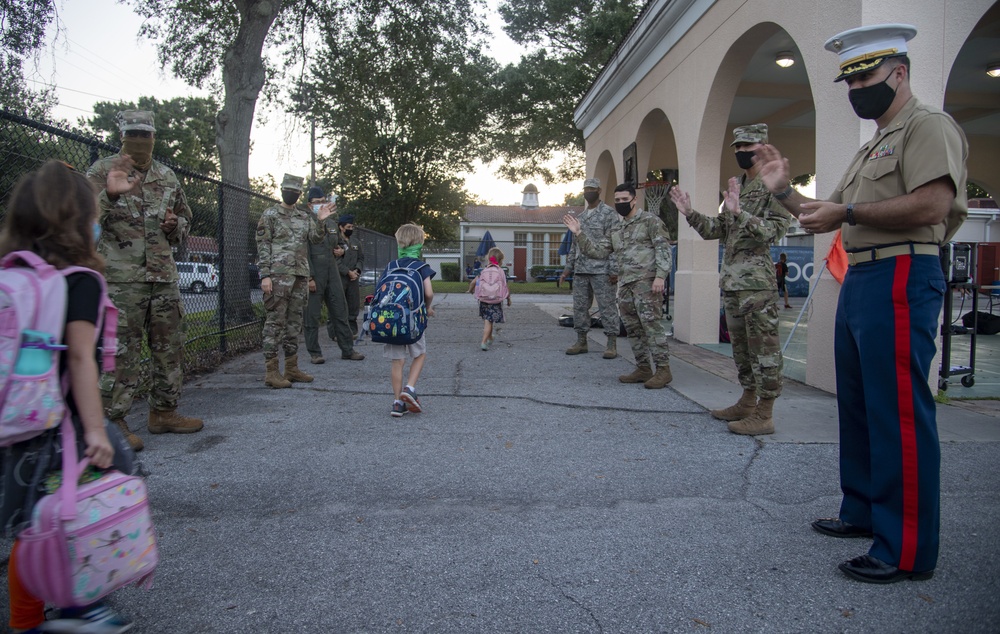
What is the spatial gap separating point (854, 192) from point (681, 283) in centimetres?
710

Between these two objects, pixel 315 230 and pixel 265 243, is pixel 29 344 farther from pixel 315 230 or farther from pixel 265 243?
pixel 315 230

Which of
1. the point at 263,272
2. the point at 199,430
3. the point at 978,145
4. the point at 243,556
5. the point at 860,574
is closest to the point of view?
the point at 860,574

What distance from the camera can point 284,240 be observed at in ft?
21.6

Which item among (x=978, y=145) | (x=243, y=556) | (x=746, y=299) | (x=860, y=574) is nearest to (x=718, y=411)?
(x=746, y=299)

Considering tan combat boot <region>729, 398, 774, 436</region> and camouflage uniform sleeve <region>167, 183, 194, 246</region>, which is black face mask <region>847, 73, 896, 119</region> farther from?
camouflage uniform sleeve <region>167, 183, 194, 246</region>

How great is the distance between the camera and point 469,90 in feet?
79.7

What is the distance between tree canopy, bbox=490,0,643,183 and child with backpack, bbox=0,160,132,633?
74.6 feet

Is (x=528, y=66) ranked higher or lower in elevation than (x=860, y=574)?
higher

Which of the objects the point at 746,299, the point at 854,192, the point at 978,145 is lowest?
the point at 746,299

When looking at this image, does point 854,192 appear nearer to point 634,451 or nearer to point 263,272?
point 634,451

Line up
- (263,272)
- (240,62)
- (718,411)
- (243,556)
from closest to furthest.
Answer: (243,556), (718,411), (263,272), (240,62)

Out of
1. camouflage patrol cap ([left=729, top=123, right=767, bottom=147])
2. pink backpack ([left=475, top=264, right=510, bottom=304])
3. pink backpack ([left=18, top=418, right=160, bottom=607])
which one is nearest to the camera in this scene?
pink backpack ([left=18, top=418, right=160, bottom=607])

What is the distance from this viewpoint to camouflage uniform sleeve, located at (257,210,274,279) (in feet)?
21.2

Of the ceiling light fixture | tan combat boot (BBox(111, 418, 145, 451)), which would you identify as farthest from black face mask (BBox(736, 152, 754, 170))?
the ceiling light fixture
